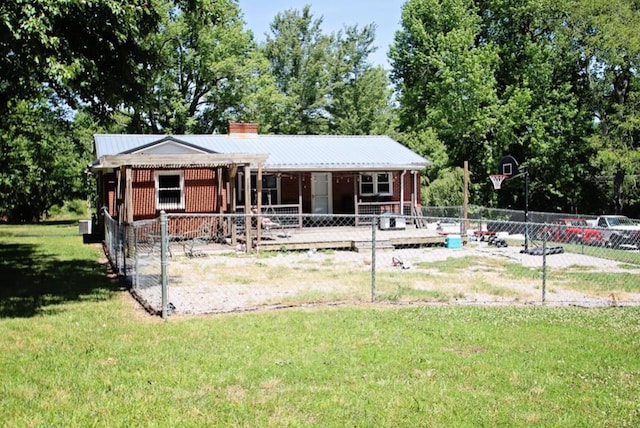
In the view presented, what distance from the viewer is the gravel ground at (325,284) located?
986cm

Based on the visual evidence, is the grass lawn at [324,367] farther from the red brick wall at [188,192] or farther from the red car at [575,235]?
the red brick wall at [188,192]

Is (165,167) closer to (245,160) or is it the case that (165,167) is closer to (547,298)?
(245,160)

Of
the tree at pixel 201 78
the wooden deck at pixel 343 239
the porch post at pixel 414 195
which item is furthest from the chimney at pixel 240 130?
the tree at pixel 201 78

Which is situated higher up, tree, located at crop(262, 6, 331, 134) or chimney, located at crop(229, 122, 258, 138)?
tree, located at crop(262, 6, 331, 134)

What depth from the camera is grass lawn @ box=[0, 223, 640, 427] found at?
471cm

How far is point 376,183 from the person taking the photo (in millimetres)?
26922

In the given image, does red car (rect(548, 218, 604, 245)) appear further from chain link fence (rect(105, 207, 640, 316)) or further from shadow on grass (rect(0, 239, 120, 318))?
shadow on grass (rect(0, 239, 120, 318))

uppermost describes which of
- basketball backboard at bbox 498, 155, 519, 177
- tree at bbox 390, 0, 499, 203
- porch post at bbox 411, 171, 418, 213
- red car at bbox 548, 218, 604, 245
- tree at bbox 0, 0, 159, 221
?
tree at bbox 390, 0, 499, 203

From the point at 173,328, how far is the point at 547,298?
6959mm

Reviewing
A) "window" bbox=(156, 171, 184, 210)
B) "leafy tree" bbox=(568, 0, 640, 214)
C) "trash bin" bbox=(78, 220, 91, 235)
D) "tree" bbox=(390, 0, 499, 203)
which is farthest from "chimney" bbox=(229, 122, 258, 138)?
"leafy tree" bbox=(568, 0, 640, 214)

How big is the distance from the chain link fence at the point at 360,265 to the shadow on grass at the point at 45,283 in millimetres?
688

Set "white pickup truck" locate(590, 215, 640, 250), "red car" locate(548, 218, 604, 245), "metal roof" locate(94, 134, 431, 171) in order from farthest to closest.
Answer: "metal roof" locate(94, 134, 431, 171) < "red car" locate(548, 218, 604, 245) < "white pickup truck" locate(590, 215, 640, 250)

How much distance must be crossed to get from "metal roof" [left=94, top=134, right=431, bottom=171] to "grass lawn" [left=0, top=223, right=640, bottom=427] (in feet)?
49.7

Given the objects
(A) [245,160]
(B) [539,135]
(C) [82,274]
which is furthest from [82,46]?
(B) [539,135]
